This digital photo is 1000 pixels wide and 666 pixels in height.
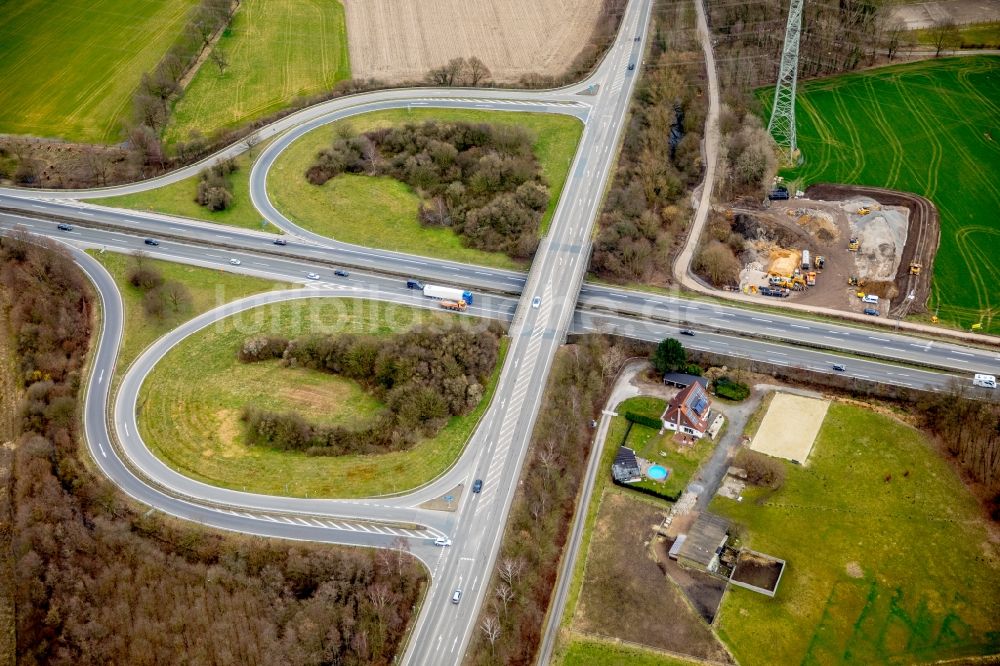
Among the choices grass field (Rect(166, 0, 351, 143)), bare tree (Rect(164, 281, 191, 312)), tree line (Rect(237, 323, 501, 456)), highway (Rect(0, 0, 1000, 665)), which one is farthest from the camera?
grass field (Rect(166, 0, 351, 143))

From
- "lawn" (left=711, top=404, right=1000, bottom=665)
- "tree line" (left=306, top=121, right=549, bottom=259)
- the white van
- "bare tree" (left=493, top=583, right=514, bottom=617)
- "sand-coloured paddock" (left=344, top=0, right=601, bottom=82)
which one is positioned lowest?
"bare tree" (left=493, top=583, right=514, bottom=617)

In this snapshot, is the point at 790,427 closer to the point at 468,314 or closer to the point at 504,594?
the point at 504,594

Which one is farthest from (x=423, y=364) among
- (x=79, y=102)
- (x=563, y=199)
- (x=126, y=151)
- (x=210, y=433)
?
(x=79, y=102)

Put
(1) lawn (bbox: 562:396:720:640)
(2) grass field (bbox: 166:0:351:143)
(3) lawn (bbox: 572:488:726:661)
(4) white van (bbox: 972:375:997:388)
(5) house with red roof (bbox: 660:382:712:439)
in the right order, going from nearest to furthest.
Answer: (3) lawn (bbox: 572:488:726:661)
(1) lawn (bbox: 562:396:720:640)
(5) house with red roof (bbox: 660:382:712:439)
(4) white van (bbox: 972:375:997:388)
(2) grass field (bbox: 166:0:351:143)

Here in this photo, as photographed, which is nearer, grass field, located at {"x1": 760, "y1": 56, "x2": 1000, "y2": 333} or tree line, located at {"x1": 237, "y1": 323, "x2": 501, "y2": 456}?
tree line, located at {"x1": 237, "y1": 323, "x2": 501, "y2": 456}

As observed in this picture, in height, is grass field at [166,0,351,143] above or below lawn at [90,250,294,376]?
above

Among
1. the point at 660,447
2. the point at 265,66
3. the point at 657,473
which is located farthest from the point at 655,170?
the point at 265,66

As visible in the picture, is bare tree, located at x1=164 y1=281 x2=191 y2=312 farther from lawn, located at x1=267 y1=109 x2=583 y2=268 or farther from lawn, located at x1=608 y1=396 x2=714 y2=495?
lawn, located at x1=608 y1=396 x2=714 y2=495

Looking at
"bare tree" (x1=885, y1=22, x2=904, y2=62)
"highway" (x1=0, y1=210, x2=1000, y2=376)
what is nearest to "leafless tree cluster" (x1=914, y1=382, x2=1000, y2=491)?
"highway" (x1=0, y1=210, x2=1000, y2=376)
